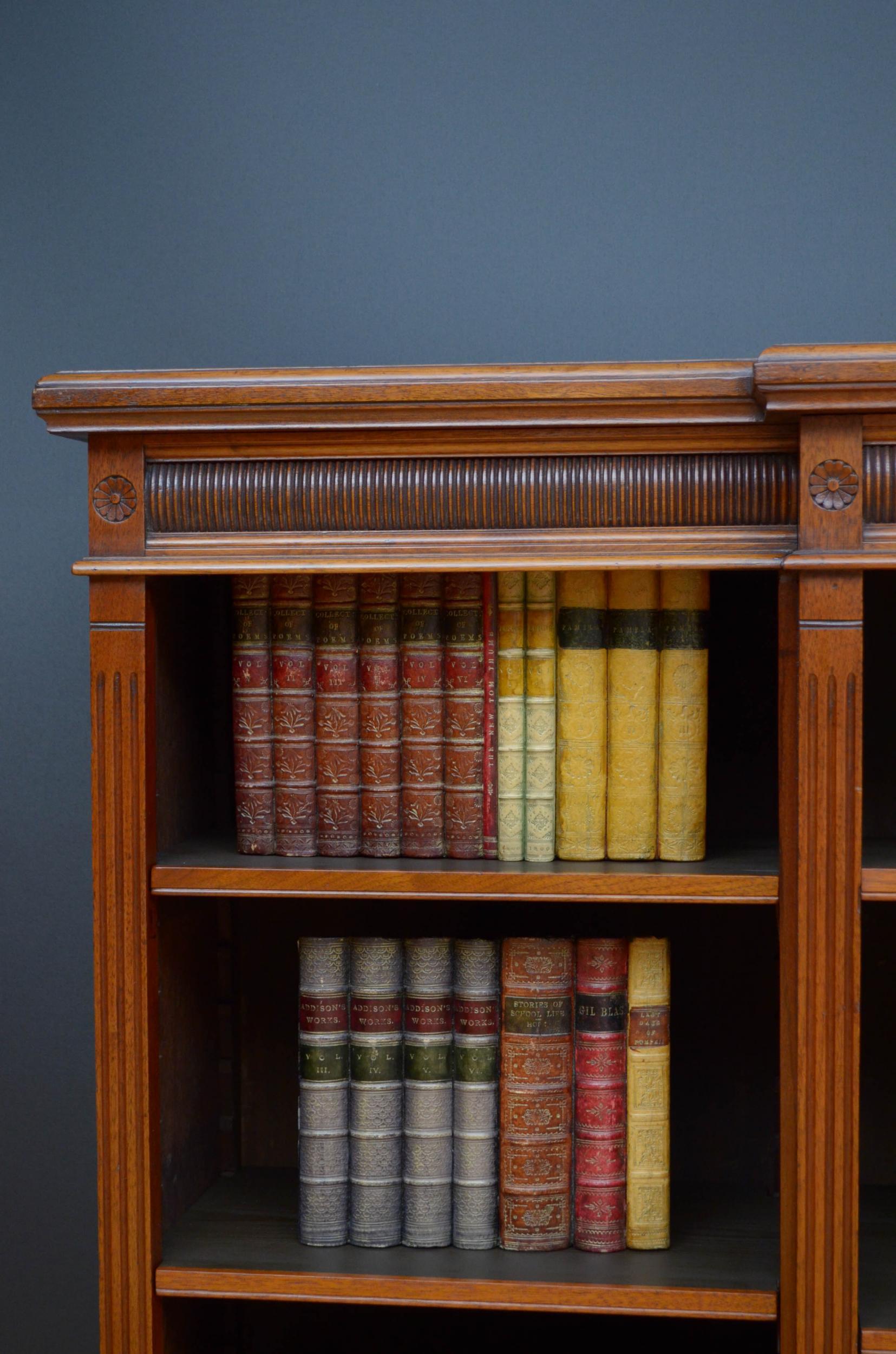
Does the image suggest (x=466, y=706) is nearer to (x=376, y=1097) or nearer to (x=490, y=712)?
(x=490, y=712)

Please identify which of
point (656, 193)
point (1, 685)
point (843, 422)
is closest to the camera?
point (843, 422)

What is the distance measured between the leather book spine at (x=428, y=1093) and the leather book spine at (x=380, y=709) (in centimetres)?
14

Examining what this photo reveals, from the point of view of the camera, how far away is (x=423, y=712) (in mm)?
1472

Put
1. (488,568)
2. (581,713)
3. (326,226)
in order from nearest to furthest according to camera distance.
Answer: (488,568) < (581,713) < (326,226)

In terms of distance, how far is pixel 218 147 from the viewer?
6.12 feet

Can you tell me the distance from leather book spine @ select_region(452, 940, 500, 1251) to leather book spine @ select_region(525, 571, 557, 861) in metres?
0.14

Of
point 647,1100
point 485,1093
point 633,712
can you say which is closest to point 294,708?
point 633,712

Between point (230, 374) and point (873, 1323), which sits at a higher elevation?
point (230, 374)

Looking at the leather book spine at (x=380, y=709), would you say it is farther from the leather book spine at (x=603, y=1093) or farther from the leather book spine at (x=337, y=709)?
the leather book spine at (x=603, y=1093)

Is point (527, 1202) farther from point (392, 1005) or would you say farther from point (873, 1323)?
point (873, 1323)

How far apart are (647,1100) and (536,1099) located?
0.12 m

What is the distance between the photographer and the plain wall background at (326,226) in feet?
5.84

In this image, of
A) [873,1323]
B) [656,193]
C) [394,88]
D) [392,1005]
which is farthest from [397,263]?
[873,1323]

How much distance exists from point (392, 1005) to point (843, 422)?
794 millimetres
